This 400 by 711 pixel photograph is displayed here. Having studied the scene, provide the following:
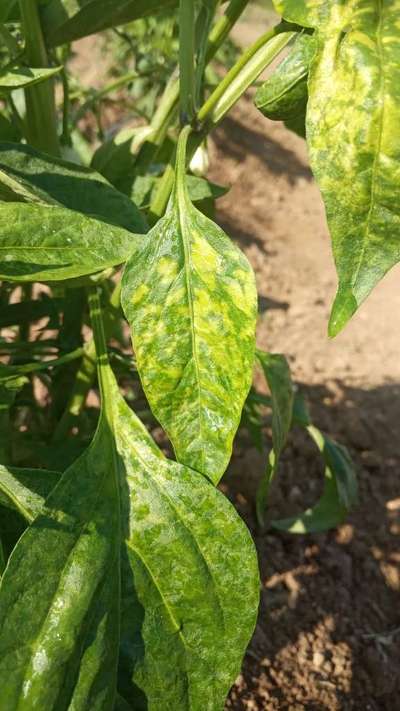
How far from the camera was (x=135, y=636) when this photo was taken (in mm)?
729

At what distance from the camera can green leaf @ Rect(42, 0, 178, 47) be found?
824mm

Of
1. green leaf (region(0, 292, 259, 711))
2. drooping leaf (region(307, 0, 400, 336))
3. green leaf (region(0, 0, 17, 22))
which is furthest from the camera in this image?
green leaf (region(0, 0, 17, 22))

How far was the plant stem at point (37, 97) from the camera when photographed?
33.1 inches

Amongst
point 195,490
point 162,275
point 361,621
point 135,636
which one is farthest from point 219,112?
point 361,621

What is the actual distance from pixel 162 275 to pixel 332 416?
120 centimetres

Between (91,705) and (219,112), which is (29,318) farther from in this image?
(91,705)

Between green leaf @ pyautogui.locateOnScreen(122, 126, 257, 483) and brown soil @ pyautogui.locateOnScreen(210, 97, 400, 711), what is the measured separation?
1.98 feet

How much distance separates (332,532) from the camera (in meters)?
1.49

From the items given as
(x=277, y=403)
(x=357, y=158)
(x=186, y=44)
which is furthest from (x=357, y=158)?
(x=277, y=403)

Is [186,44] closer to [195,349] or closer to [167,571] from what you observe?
[195,349]

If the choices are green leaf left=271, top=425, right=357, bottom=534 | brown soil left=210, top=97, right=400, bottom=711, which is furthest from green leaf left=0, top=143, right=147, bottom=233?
brown soil left=210, top=97, right=400, bottom=711

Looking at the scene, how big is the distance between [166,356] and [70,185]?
0.24 m

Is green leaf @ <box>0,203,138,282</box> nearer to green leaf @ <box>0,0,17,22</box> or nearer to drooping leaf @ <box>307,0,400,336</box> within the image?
drooping leaf @ <box>307,0,400,336</box>

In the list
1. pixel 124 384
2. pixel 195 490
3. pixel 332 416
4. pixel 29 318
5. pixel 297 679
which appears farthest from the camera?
pixel 332 416
